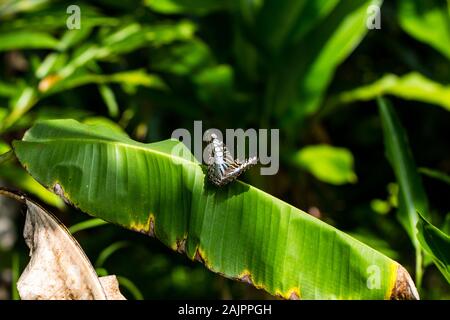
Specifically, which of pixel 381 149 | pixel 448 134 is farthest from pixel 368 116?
pixel 448 134

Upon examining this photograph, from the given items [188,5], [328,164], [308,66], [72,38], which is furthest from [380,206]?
[72,38]

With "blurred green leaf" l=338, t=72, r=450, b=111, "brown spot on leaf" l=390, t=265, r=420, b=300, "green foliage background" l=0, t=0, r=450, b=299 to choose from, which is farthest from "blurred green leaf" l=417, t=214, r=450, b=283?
"blurred green leaf" l=338, t=72, r=450, b=111

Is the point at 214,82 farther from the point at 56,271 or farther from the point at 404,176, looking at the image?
the point at 56,271

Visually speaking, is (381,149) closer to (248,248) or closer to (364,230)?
(364,230)

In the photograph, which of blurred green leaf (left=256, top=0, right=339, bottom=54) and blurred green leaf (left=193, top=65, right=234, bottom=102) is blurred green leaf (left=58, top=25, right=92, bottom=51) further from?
blurred green leaf (left=256, top=0, right=339, bottom=54)

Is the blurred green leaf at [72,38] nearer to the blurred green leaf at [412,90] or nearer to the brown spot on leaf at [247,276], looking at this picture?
the blurred green leaf at [412,90]

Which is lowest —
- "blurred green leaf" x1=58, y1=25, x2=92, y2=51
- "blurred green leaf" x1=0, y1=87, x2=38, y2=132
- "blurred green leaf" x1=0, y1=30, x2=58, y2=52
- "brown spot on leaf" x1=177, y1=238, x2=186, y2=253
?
"brown spot on leaf" x1=177, y1=238, x2=186, y2=253
